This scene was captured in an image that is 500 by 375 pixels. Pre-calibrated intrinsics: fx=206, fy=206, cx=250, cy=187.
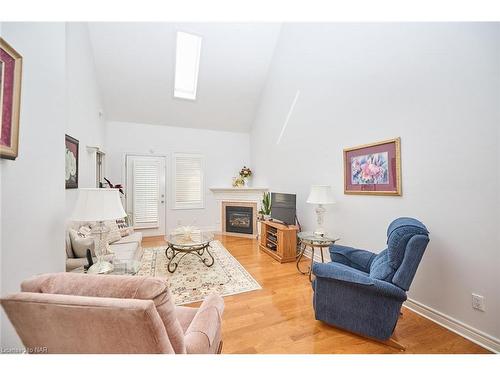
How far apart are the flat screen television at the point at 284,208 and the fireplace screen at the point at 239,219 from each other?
4.36 feet

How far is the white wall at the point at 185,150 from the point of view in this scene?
16.8ft

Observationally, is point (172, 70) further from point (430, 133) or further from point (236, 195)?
point (430, 133)

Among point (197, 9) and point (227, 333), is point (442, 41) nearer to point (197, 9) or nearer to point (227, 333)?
point (197, 9)

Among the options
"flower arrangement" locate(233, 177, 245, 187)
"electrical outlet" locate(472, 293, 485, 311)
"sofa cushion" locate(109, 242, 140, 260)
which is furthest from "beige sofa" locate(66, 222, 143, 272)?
"electrical outlet" locate(472, 293, 485, 311)

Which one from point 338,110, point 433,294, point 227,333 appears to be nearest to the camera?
point 227,333

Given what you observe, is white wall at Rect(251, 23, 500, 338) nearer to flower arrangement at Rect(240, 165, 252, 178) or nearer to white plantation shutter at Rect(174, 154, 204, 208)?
flower arrangement at Rect(240, 165, 252, 178)

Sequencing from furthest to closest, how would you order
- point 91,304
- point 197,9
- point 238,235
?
point 238,235, point 197,9, point 91,304

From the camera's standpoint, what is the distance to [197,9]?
1445mm

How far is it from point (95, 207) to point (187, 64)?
4297 millimetres

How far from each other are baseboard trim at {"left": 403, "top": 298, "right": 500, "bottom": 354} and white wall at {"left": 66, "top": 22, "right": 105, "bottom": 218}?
14.3 ft

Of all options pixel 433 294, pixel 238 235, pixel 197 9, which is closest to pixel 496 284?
pixel 433 294

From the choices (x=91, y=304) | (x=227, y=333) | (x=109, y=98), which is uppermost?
(x=109, y=98)

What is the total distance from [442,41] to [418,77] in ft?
1.01

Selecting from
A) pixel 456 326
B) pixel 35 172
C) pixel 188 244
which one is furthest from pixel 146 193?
pixel 456 326
